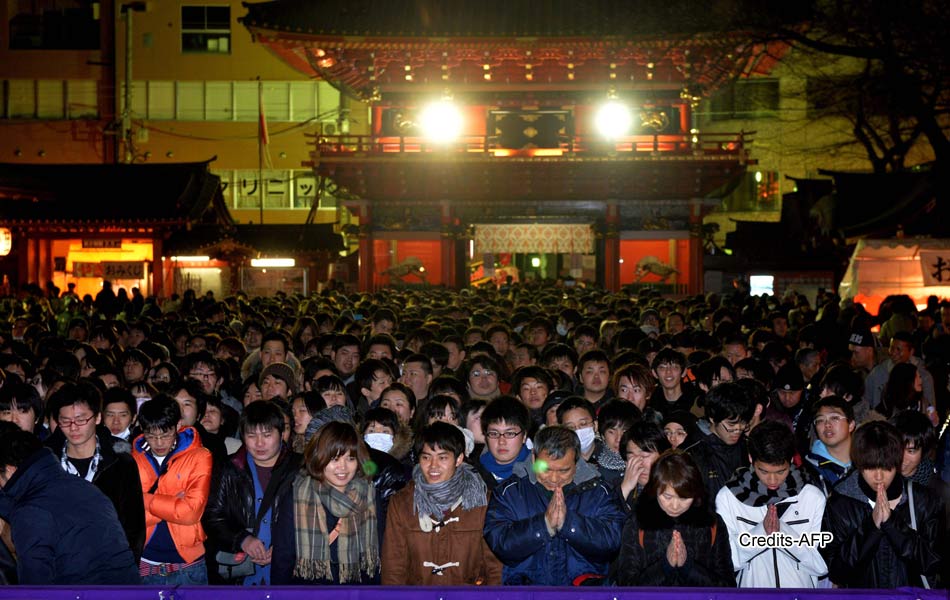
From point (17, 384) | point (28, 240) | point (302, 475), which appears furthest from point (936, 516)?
point (28, 240)

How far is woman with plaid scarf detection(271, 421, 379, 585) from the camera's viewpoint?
527cm

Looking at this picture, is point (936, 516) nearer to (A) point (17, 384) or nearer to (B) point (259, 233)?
(A) point (17, 384)

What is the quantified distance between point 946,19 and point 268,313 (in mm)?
10920


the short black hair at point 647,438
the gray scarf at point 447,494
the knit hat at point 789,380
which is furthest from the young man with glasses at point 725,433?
the knit hat at point 789,380

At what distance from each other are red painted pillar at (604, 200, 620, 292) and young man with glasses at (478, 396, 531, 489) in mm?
24957

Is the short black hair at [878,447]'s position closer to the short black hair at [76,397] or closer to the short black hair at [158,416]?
the short black hair at [158,416]

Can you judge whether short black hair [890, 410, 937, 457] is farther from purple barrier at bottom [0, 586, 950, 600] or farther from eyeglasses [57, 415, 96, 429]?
eyeglasses [57, 415, 96, 429]

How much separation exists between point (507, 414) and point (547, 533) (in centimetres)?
110

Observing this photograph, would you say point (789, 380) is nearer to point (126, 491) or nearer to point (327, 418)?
point (327, 418)

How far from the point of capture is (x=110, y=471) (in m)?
5.77

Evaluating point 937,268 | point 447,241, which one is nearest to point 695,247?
point 447,241

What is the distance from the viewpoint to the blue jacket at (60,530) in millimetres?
4477

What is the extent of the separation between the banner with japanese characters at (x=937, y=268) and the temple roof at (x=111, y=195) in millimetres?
19955

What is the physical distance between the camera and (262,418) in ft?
20.4
